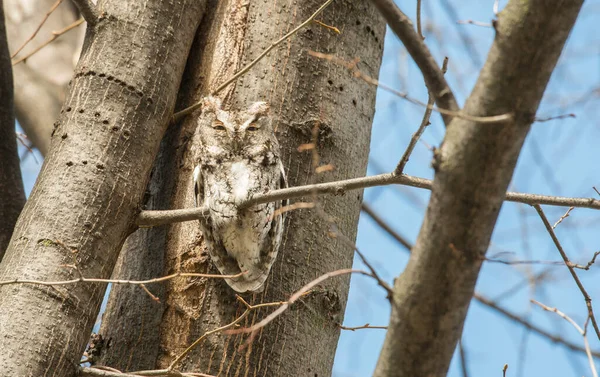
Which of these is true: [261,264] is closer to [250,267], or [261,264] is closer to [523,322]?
[250,267]

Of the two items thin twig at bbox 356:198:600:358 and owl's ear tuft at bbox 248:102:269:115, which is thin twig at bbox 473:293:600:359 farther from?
owl's ear tuft at bbox 248:102:269:115

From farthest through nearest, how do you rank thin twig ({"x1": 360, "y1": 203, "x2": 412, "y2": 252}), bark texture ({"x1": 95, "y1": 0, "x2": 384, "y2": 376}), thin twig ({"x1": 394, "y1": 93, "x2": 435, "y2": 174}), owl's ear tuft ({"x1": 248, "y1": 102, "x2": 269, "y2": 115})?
thin twig ({"x1": 360, "y1": 203, "x2": 412, "y2": 252})
owl's ear tuft ({"x1": 248, "y1": 102, "x2": 269, "y2": 115})
bark texture ({"x1": 95, "y1": 0, "x2": 384, "y2": 376})
thin twig ({"x1": 394, "y1": 93, "x2": 435, "y2": 174})

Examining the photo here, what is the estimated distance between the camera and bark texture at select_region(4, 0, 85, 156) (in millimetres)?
4223

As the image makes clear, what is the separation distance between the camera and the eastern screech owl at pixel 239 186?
2.54 metres

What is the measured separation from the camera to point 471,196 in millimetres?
1363

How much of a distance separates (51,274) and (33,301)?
11 cm

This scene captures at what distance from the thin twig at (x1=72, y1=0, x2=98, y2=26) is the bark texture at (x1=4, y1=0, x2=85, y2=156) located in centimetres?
171

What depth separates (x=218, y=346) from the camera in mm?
2348

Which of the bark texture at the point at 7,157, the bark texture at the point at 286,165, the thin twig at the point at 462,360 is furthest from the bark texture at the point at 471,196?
the bark texture at the point at 7,157

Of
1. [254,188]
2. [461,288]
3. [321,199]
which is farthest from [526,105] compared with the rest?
[254,188]

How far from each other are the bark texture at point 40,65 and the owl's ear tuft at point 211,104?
70.0 inches

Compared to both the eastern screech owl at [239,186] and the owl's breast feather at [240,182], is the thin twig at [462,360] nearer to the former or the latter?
the eastern screech owl at [239,186]

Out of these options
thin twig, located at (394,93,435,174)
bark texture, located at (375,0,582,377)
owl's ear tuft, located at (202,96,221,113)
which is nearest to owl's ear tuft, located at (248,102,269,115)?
owl's ear tuft, located at (202,96,221,113)

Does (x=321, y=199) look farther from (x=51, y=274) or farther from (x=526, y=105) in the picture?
(x=526, y=105)
